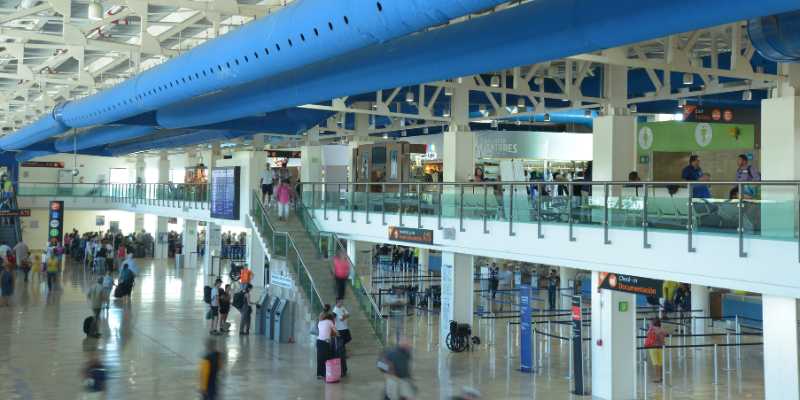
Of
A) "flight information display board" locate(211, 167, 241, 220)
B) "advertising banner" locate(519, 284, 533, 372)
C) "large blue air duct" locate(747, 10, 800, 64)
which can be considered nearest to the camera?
"large blue air duct" locate(747, 10, 800, 64)

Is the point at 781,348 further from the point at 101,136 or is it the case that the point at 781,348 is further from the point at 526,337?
the point at 101,136

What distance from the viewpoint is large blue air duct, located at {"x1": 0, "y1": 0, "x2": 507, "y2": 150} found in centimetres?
623

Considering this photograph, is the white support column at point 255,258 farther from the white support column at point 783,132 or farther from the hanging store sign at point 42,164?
the hanging store sign at point 42,164

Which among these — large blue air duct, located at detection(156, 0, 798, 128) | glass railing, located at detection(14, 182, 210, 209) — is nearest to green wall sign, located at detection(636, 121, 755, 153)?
large blue air duct, located at detection(156, 0, 798, 128)

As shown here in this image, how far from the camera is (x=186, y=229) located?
1300 inches

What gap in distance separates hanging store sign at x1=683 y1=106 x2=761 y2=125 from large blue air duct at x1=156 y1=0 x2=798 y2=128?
24.9 feet

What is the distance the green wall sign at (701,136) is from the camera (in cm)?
1747

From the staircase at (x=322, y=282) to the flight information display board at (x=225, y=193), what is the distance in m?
2.83

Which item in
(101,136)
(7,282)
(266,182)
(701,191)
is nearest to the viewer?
(701,191)

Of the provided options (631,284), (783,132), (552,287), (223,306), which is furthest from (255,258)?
(783,132)

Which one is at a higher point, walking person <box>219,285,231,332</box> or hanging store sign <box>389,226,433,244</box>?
hanging store sign <box>389,226,433,244</box>

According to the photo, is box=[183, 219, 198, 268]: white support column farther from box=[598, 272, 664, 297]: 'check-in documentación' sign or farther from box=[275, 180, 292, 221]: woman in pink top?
box=[598, 272, 664, 297]: 'check-in documentación' sign

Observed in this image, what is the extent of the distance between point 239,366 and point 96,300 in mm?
4331

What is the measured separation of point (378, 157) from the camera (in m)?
21.1
